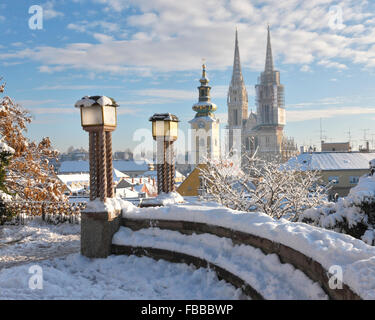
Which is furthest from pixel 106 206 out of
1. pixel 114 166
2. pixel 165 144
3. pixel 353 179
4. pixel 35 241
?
pixel 114 166

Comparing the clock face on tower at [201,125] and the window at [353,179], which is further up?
the clock face on tower at [201,125]

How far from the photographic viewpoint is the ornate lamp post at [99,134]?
7625 mm

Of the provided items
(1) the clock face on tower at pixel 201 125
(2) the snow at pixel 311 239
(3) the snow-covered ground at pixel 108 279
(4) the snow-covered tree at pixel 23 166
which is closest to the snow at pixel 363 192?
(2) the snow at pixel 311 239

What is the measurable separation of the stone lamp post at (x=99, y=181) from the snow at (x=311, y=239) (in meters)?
1.67

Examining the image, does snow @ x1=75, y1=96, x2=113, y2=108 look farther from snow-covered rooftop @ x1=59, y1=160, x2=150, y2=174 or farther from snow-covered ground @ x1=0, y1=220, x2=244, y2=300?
snow-covered rooftop @ x1=59, y1=160, x2=150, y2=174

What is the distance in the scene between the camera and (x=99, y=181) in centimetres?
770

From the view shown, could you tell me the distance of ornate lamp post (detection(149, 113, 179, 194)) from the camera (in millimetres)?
9453

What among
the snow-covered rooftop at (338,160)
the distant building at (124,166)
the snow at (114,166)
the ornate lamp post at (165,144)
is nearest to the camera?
the ornate lamp post at (165,144)

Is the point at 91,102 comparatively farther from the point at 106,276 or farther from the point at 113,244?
the point at 106,276

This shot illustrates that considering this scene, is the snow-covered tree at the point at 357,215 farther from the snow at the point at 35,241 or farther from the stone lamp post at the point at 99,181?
the snow at the point at 35,241

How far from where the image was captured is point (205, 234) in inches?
245

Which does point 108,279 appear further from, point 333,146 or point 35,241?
point 333,146

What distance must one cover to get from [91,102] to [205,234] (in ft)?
11.8

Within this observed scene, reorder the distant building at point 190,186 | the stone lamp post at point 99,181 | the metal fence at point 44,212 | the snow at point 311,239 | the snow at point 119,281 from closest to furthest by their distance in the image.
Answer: the snow at point 311,239 < the snow at point 119,281 < the stone lamp post at point 99,181 < the metal fence at point 44,212 < the distant building at point 190,186
